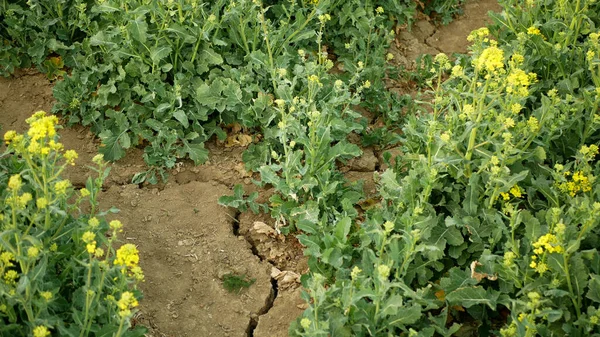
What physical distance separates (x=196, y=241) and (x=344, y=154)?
1089 mm

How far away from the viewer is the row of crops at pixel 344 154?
10.7 ft

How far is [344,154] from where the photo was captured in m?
4.37

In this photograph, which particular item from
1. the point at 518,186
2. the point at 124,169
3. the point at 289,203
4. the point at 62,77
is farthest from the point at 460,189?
the point at 62,77

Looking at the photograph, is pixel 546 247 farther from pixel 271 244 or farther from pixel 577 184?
pixel 271 244

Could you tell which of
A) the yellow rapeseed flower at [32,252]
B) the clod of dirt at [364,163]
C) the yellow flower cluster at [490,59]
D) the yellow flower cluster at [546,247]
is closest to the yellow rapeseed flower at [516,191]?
the yellow flower cluster at [546,247]

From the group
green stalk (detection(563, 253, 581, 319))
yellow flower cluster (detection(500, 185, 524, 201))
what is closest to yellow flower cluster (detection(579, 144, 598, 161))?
yellow flower cluster (detection(500, 185, 524, 201))

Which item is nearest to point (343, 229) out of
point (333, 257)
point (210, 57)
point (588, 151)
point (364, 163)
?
point (333, 257)

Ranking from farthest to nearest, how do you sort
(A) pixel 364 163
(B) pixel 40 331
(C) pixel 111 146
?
(A) pixel 364 163, (C) pixel 111 146, (B) pixel 40 331

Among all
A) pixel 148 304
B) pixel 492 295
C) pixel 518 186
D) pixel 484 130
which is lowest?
pixel 148 304

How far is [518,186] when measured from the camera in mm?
3842

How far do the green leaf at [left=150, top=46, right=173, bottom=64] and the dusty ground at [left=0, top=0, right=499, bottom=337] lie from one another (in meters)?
0.69

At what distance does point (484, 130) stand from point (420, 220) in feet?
2.18

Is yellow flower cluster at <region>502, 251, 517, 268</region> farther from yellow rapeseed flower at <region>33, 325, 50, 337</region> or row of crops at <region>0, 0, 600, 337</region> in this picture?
yellow rapeseed flower at <region>33, 325, 50, 337</region>

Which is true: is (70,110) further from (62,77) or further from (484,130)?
(484,130)
